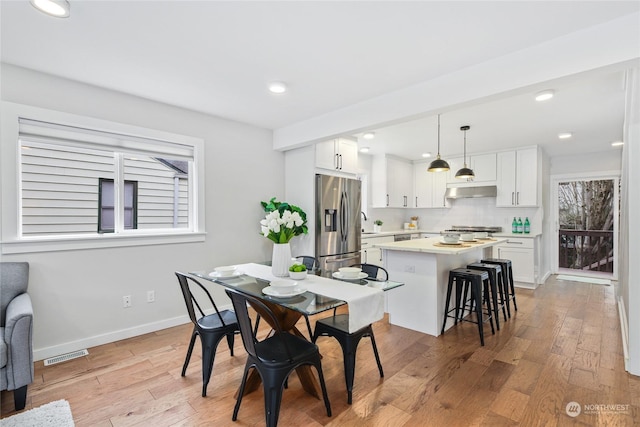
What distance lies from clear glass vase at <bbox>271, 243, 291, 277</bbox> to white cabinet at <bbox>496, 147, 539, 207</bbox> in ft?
16.0

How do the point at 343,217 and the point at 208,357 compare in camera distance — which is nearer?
the point at 208,357

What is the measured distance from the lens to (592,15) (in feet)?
6.18

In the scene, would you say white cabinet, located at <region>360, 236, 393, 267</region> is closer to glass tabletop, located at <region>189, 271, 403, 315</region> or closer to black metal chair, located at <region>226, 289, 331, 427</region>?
glass tabletop, located at <region>189, 271, 403, 315</region>

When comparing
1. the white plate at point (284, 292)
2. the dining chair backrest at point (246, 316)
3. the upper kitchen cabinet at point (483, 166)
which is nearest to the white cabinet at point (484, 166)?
the upper kitchen cabinet at point (483, 166)

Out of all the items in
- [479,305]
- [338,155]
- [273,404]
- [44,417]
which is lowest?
[44,417]

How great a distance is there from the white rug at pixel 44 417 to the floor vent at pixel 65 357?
2.39 feet

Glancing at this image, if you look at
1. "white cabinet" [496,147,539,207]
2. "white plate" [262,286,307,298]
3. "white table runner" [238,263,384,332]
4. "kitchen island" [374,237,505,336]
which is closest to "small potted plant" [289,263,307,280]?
"white table runner" [238,263,384,332]

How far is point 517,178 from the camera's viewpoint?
555cm

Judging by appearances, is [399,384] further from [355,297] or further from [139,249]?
[139,249]

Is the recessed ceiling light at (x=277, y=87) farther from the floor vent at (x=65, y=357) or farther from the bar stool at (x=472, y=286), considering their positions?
the floor vent at (x=65, y=357)

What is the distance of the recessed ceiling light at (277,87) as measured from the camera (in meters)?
2.84

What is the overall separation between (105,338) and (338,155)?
347 centimetres

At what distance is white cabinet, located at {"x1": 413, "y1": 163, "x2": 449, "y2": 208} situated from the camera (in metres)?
6.54

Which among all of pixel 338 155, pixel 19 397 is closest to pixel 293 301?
pixel 19 397
